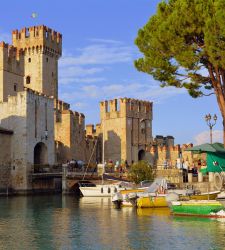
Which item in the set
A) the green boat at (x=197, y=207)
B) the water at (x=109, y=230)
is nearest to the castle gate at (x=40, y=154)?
the water at (x=109, y=230)

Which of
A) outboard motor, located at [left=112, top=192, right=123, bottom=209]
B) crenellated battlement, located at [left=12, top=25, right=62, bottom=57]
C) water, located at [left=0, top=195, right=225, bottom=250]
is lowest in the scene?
water, located at [left=0, top=195, right=225, bottom=250]

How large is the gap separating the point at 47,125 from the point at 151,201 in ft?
75.2

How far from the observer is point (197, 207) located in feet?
78.4

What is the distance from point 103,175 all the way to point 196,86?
22.1 metres

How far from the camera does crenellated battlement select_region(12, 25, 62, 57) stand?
6456 centimetres

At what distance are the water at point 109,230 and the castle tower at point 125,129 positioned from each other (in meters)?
32.2

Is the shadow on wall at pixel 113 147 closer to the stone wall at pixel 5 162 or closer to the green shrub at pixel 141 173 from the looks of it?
the green shrub at pixel 141 173

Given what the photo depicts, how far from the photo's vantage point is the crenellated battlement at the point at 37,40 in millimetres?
64562

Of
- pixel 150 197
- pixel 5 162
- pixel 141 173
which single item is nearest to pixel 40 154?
pixel 5 162

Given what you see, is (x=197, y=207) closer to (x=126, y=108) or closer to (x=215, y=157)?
(x=215, y=157)

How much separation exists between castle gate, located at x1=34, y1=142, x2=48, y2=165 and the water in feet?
70.9

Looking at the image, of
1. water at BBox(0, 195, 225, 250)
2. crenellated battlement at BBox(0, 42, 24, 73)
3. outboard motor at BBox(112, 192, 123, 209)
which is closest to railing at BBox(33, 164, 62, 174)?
crenellated battlement at BBox(0, 42, 24, 73)

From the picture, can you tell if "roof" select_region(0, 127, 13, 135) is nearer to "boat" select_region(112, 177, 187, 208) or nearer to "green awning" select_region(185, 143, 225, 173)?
"boat" select_region(112, 177, 187, 208)

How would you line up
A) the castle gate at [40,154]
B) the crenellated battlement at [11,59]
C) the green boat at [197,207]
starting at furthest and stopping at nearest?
the crenellated battlement at [11,59]
the castle gate at [40,154]
the green boat at [197,207]
